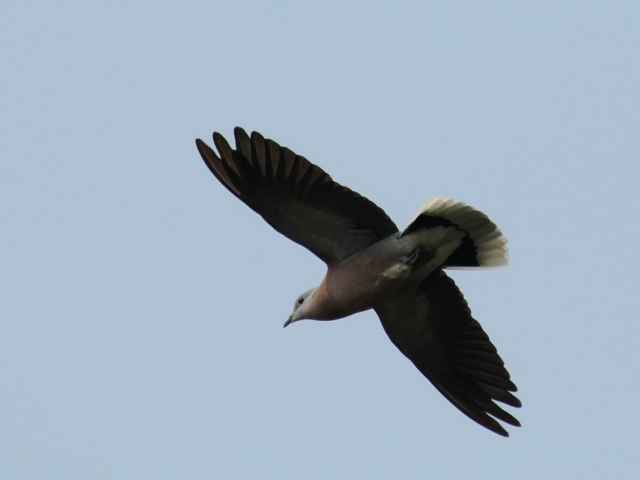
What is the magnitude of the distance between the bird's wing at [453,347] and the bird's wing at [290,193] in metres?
1.03

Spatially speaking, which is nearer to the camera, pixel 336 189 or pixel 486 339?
pixel 336 189

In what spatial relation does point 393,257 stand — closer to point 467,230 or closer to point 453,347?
point 467,230

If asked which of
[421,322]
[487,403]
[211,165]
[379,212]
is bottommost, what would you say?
[487,403]

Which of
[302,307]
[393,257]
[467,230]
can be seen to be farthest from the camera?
[302,307]

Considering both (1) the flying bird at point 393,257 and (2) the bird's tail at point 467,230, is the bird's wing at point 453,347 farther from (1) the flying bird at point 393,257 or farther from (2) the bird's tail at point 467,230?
(2) the bird's tail at point 467,230

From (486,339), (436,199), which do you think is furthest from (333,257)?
(486,339)

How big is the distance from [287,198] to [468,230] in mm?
1526

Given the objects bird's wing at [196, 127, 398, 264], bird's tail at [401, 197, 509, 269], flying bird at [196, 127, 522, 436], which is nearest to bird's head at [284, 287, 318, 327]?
flying bird at [196, 127, 522, 436]

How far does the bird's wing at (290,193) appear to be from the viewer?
320 inches

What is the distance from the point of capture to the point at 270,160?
8.13m

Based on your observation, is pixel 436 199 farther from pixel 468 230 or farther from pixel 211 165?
pixel 211 165

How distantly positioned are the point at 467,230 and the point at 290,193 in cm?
151

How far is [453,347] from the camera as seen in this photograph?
9.62 meters

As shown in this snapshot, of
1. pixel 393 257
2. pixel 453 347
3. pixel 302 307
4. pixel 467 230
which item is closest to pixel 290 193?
pixel 393 257
